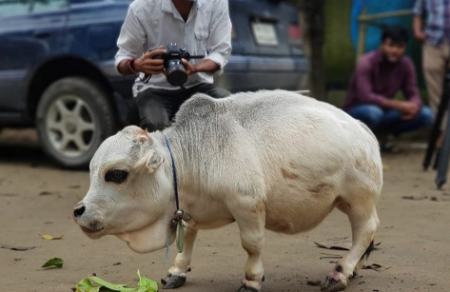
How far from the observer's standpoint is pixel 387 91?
11.2 meters

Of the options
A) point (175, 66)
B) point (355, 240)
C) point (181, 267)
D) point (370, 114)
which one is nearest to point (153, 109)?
point (175, 66)

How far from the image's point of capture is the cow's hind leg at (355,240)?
533 centimetres

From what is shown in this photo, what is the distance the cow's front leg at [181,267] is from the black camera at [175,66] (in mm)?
816

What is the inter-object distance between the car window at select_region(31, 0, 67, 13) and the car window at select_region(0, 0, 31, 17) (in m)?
0.08

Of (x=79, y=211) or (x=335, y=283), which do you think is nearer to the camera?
(x=79, y=211)

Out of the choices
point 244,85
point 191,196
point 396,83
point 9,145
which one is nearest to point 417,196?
point 244,85

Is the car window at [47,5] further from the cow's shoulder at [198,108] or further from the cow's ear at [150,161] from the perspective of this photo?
the cow's ear at [150,161]

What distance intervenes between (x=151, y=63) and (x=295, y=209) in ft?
3.82

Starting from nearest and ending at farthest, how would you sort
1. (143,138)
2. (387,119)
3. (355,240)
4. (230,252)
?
1. (143,138)
2. (355,240)
3. (230,252)
4. (387,119)

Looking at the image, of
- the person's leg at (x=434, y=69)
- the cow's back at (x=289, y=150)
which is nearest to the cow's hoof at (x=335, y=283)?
the cow's back at (x=289, y=150)

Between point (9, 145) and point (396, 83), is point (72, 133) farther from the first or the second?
point (396, 83)

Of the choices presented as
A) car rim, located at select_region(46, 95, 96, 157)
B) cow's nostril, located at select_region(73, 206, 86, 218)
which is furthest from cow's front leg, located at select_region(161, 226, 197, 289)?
car rim, located at select_region(46, 95, 96, 157)

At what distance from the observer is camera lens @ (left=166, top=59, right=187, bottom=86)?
18.3 feet

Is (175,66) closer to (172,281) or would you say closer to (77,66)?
(172,281)
